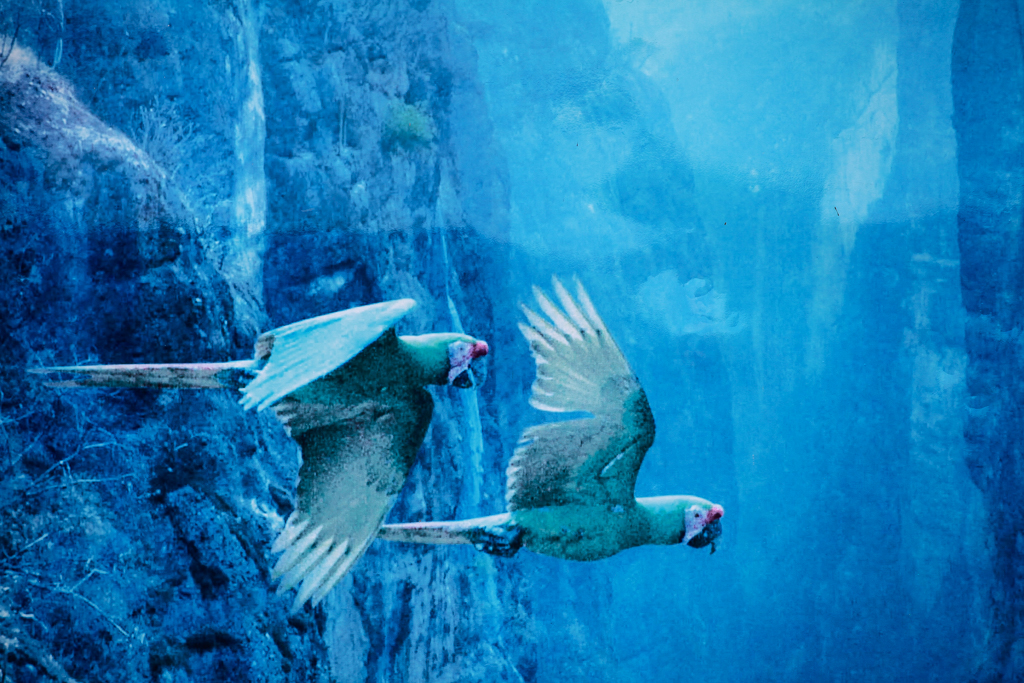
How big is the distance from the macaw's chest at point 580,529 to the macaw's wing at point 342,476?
478 millimetres

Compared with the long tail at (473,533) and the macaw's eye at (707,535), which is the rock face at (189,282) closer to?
the long tail at (473,533)

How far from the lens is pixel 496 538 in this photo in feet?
7.46

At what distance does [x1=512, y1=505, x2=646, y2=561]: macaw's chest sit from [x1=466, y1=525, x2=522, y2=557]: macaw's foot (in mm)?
30

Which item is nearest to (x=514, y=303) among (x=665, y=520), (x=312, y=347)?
(x=665, y=520)

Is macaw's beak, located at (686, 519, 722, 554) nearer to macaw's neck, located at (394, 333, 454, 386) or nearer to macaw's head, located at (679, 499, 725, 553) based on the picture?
macaw's head, located at (679, 499, 725, 553)

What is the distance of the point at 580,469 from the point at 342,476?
72 centimetres

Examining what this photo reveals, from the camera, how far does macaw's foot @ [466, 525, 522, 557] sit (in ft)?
7.42

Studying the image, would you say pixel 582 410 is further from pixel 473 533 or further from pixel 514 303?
pixel 514 303

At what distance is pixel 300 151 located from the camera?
10.4 ft

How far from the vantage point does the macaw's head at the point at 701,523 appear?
7.33ft

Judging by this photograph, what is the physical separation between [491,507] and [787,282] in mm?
2431

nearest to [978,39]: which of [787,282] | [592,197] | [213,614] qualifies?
[787,282]

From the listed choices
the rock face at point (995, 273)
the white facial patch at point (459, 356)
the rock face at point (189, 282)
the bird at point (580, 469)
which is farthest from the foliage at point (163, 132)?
the rock face at point (995, 273)

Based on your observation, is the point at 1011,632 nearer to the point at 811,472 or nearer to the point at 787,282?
the point at 811,472
